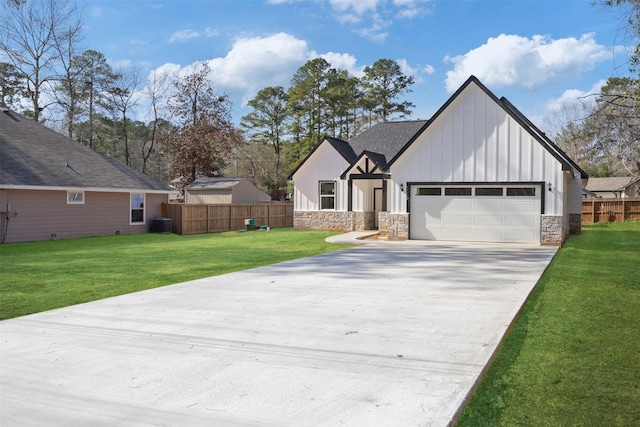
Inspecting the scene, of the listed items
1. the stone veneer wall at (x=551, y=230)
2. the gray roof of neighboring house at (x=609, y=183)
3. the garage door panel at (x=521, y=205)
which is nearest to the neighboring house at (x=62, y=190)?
the garage door panel at (x=521, y=205)

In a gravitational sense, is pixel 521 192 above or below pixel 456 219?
above

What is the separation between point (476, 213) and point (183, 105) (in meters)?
27.9

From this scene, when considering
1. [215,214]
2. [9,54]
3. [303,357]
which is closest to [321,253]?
[303,357]

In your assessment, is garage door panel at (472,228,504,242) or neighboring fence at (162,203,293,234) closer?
garage door panel at (472,228,504,242)

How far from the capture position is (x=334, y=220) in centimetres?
2470

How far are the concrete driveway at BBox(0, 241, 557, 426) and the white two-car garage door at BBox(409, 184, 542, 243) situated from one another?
8618 mm

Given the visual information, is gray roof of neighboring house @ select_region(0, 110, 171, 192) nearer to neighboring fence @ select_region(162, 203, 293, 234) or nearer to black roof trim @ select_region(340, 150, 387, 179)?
neighboring fence @ select_region(162, 203, 293, 234)

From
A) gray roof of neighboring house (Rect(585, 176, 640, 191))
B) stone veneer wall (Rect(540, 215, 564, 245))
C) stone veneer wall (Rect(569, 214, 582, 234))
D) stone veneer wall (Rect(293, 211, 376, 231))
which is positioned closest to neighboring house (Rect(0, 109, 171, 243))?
stone veneer wall (Rect(293, 211, 376, 231))

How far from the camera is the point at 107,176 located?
74.0 feet

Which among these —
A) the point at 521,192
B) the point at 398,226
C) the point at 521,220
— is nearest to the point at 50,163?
the point at 398,226

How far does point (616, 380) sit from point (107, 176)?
2258 cm

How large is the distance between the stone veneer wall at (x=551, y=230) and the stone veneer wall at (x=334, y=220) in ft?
30.2

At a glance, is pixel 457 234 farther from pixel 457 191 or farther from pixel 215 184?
→ pixel 215 184

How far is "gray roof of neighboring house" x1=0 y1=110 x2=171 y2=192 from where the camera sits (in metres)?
19.2
